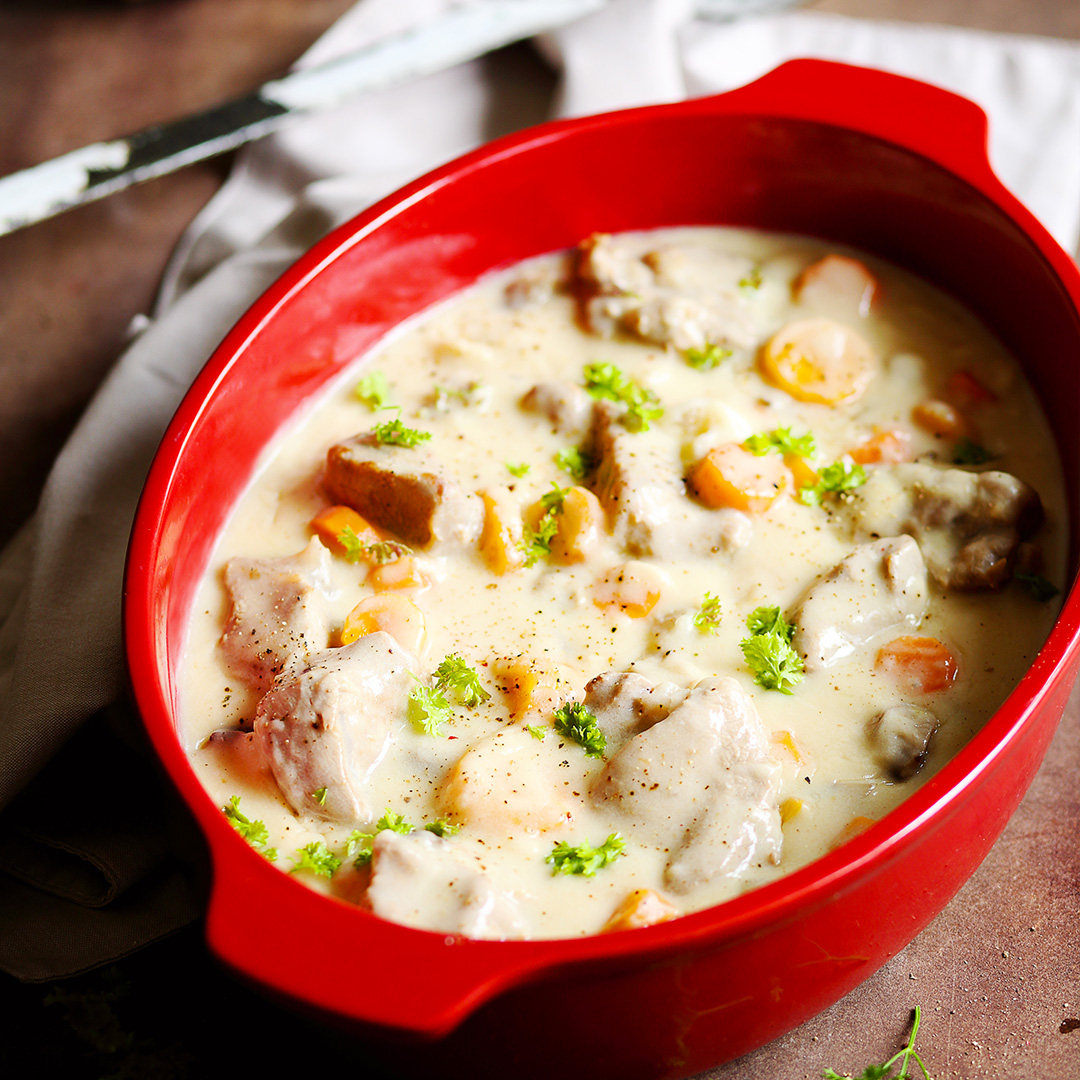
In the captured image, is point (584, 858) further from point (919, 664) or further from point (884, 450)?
point (884, 450)

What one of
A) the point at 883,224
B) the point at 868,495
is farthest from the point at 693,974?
the point at 883,224

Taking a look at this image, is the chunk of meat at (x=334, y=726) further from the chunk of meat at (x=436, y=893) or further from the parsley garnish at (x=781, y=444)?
the parsley garnish at (x=781, y=444)

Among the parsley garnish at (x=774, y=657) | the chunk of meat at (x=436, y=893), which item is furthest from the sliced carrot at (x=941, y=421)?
the chunk of meat at (x=436, y=893)

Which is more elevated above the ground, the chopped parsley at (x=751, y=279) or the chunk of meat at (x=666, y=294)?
the chunk of meat at (x=666, y=294)

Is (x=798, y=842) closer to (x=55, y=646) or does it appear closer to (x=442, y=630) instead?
(x=442, y=630)

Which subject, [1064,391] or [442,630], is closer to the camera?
[442,630]
